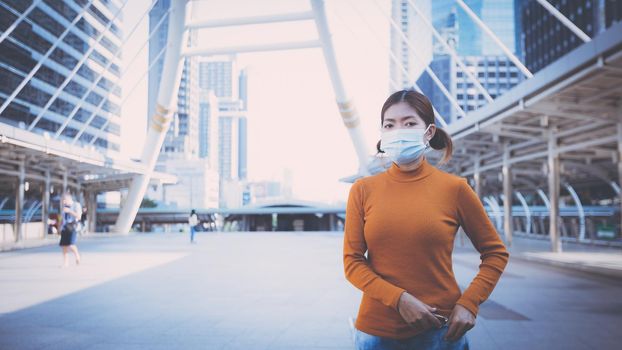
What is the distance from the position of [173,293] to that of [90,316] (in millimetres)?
1836

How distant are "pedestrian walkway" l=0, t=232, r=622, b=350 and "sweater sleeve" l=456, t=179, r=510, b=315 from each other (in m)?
3.03

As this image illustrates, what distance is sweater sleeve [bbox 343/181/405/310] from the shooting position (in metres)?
1.77

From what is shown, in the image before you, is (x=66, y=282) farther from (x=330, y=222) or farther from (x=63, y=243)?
(x=330, y=222)

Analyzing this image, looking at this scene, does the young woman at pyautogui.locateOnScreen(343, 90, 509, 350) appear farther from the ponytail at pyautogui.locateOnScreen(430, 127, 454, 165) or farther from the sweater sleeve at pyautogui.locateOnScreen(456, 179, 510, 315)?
the ponytail at pyautogui.locateOnScreen(430, 127, 454, 165)

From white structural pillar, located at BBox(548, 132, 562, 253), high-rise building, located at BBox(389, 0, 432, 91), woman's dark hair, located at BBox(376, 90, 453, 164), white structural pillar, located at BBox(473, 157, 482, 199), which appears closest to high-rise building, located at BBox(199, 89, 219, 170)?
high-rise building, located at BBox(389, 0, 432, 91)

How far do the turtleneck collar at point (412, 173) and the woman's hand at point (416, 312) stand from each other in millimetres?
495

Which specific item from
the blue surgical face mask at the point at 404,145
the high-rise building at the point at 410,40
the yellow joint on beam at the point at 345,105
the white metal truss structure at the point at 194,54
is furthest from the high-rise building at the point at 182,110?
the blue surgical face mask at the point at 404,145

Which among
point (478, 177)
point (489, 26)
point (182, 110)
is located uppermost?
point (489, 26)

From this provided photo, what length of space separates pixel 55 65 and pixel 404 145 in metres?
63.6

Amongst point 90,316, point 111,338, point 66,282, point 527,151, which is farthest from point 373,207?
point 527,151

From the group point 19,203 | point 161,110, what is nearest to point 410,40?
point 161,110

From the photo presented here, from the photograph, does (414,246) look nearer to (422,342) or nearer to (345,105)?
(422,342)

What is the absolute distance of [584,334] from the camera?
16.7 feet

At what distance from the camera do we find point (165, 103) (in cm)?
2466
